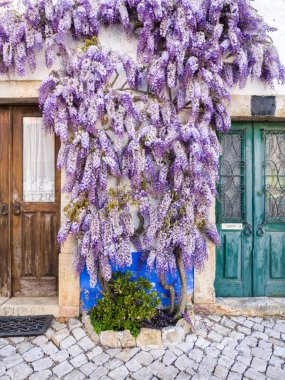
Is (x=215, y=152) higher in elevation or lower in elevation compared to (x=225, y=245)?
higher

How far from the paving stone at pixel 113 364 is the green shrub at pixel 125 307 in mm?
285

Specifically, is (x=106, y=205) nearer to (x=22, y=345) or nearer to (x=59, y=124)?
(x=59, y=124)

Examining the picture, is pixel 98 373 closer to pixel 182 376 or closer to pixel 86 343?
pixel 86 343

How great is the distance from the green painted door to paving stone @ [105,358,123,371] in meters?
1.50

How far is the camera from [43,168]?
377 cm

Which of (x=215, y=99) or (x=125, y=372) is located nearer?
(x=125, y=372)

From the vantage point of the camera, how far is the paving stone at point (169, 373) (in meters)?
2.57

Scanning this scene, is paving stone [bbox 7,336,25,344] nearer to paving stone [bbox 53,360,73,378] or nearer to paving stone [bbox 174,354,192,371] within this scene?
paving stone [bbox 53,360,73,378]

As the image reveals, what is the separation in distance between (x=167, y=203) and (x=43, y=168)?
151 cm

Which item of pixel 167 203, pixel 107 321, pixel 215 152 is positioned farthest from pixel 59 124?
pixel 107 321

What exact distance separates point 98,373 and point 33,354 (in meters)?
0.62

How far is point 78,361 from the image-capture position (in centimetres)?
277

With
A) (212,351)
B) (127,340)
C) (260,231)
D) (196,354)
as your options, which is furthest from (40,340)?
(260,231)

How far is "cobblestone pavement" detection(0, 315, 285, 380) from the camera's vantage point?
8.55 ft
